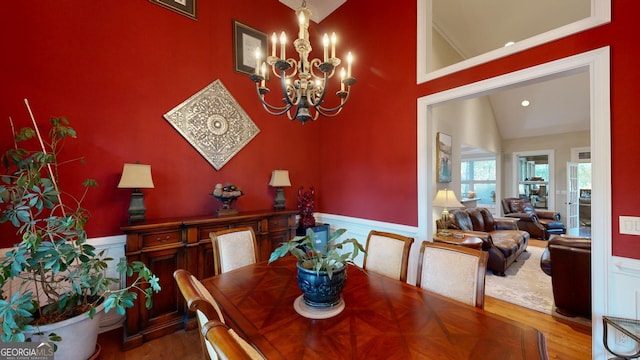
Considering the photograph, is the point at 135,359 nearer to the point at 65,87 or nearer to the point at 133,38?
the point at 65,87

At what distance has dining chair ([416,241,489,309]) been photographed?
4.72 feet

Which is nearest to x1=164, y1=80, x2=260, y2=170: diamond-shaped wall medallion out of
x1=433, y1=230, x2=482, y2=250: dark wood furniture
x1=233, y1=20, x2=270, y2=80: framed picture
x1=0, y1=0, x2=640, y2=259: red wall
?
x1=0, y1=0, x2=640, y2=259: red wall

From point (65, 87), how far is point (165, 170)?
3.33ft

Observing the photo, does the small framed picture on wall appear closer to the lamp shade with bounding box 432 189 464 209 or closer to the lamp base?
the lamp shade with bounding box 432 189 464 209

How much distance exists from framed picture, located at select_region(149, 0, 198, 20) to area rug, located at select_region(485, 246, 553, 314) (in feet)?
16.0

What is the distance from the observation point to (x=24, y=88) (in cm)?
196

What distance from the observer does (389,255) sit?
1.94 metres

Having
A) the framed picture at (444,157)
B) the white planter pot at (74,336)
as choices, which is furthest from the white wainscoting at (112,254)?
the framed picture at (444,157)


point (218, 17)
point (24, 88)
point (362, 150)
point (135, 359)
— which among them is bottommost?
point (135, 359)

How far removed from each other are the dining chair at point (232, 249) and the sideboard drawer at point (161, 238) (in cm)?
54

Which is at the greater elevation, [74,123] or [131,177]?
[74,123]

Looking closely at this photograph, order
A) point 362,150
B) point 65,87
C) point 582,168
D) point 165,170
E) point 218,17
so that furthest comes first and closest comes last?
point 582,168 < point 362,150 < point 218,17 < point 165,170 < point 65,87

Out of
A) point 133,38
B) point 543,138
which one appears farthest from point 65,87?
point 543,138

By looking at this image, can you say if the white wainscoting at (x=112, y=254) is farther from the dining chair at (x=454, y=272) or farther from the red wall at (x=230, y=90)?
the dining chair at (x=454, y=272)
